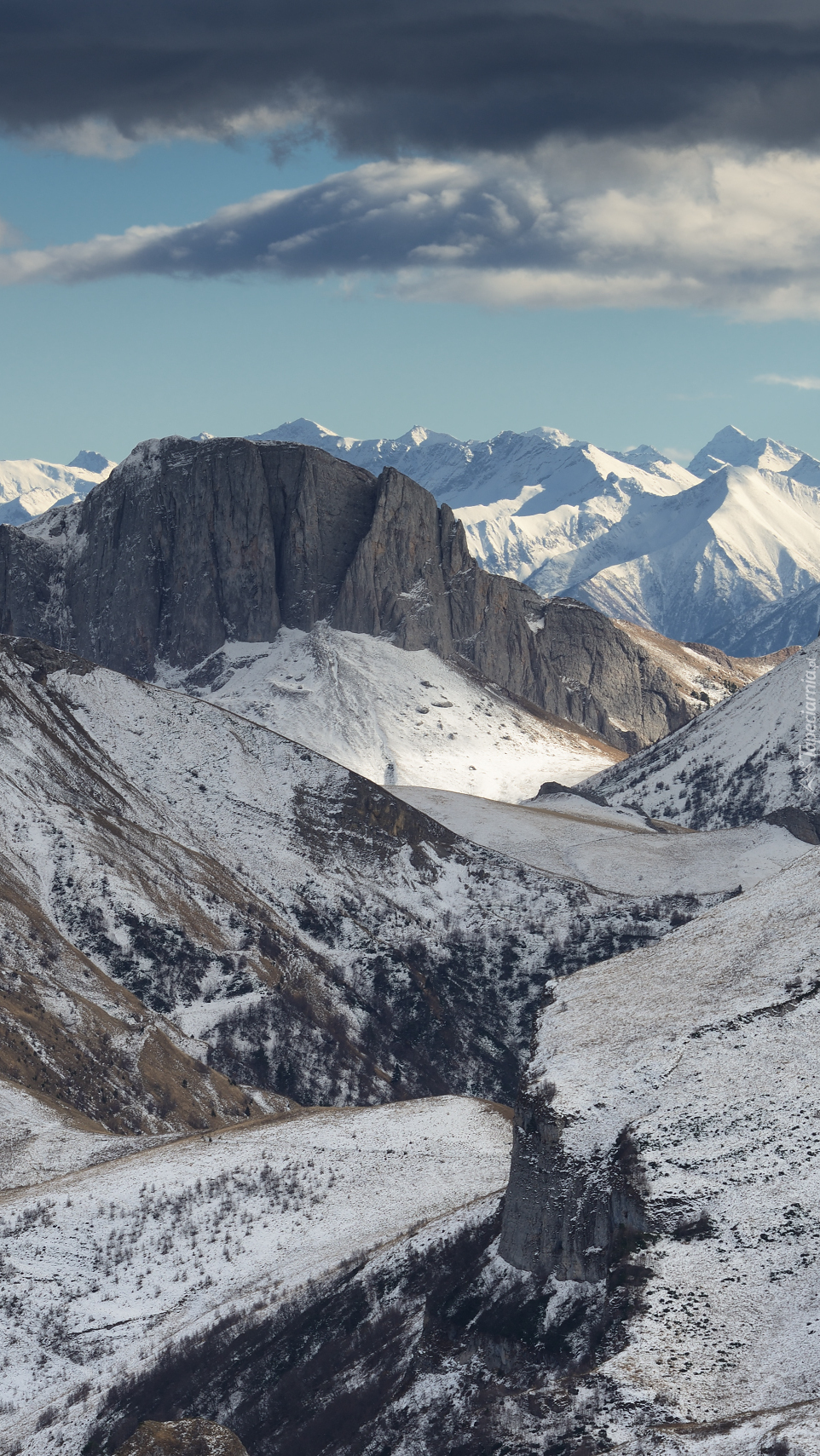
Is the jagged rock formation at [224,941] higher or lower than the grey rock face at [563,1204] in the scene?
lower

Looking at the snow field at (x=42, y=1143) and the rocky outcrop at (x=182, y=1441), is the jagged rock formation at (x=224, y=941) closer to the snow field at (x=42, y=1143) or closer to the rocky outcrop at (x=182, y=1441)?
the snow field at (x=42, y=1143)

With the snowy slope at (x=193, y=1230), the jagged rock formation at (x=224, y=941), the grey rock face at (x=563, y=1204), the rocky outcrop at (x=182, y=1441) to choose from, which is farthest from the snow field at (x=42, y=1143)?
the rocky outcrop at (x=182, y=1441)

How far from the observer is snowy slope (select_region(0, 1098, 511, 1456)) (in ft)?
254

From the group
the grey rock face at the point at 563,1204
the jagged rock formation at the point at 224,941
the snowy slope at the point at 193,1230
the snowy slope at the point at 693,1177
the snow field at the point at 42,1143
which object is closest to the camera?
the snowy slope at the point at 693,1177

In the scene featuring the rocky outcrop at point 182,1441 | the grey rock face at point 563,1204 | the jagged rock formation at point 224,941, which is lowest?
the jagged rock formation at point 224,941

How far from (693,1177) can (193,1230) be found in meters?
29.8

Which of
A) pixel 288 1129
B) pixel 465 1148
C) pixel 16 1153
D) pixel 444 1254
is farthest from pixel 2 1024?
pixel 444 1254

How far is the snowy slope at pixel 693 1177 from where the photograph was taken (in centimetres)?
5759

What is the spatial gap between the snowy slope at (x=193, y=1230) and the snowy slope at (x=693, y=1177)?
11.6 m

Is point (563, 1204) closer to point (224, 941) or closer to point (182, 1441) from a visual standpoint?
point (182, 1441)

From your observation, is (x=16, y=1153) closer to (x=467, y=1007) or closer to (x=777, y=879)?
(x=777, y=879)

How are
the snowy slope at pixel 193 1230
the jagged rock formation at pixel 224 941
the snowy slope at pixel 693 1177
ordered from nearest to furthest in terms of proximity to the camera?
the snowy slope at pixel 693 1177, the snowy slope at pixel 193 1230, the jagged rock formation at pixel 224 941

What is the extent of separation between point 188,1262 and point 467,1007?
94971 mm

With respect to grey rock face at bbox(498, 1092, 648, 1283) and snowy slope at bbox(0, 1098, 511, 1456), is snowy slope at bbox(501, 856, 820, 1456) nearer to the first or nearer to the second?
grey rock face at bbox(498, 1092, 648, 1283)
